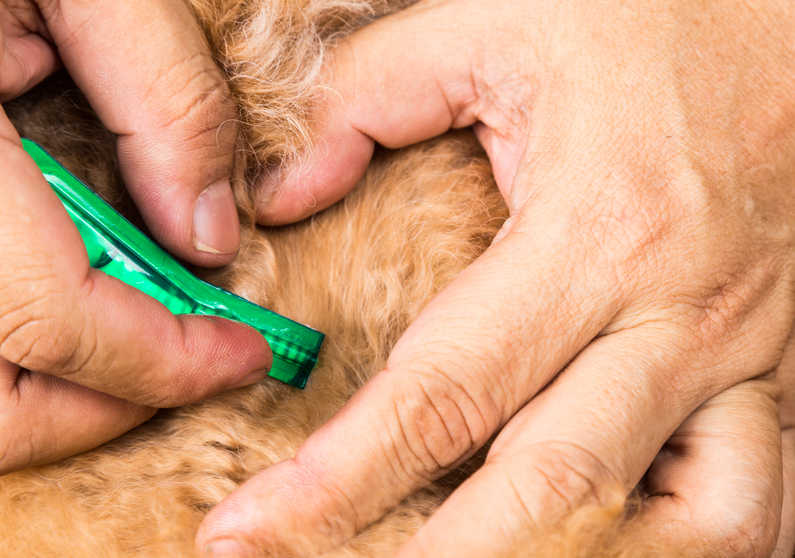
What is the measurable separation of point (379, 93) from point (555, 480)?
0.44 m

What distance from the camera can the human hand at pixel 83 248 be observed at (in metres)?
0.57

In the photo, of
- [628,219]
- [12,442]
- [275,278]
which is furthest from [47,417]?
[628,219]

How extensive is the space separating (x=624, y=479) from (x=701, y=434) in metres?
0.13

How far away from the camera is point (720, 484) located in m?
0.72

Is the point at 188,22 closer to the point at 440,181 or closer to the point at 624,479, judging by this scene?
the point at 440,181

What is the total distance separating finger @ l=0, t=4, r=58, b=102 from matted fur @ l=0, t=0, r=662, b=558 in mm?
59

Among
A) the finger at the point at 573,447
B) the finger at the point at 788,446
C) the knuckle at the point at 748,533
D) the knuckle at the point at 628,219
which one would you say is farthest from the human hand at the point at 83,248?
the finger at the point at 788,446

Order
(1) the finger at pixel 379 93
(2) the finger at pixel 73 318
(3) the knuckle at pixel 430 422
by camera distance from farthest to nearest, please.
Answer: (1) the finger at pixel 379 93
(3) the knuckle at pixel 430 422
(2) the finger at pixel 73 318

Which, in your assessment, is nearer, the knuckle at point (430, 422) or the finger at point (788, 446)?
the knuckle at point (430, 422)

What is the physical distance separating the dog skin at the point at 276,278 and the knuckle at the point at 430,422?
0.07 metres

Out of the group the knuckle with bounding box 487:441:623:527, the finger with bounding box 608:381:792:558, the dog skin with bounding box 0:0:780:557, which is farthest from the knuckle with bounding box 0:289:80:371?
the finger with bounding box 608:381:792:558

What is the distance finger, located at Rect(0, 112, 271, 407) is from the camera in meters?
0.56

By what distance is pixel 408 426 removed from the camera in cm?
67

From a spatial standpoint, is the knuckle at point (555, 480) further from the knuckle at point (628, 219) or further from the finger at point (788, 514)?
the finger at point (788, 514)
